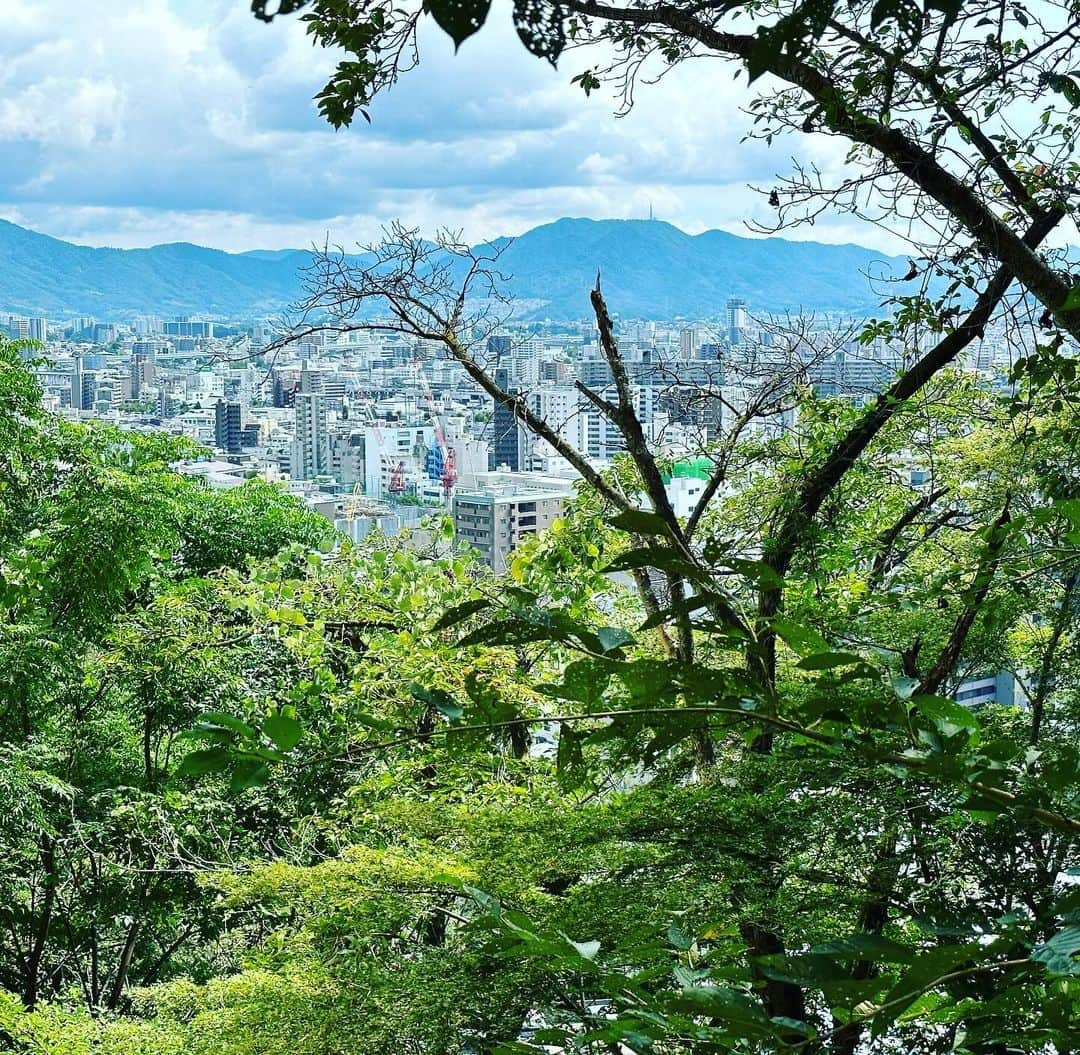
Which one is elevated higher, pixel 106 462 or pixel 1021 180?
pixel 1021 180

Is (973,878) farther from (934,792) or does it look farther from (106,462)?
(106,462)

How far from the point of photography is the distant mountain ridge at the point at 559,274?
3832 mm

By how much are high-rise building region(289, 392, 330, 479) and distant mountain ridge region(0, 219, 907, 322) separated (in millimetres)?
1088

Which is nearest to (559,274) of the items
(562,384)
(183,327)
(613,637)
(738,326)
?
(738,326)

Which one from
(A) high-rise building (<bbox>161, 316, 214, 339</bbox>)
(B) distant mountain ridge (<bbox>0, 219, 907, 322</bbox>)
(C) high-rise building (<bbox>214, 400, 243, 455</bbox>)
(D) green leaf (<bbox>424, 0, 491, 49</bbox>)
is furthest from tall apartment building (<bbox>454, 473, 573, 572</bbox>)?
(A) high-rise building (<bbox>161, 316, 214, 339</bbox>)

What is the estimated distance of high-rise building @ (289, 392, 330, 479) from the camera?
34.5ft

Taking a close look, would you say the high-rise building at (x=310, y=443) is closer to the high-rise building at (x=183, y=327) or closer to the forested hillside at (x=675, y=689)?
the forested hillside at (x=675, y=689)

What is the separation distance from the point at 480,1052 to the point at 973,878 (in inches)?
41.8

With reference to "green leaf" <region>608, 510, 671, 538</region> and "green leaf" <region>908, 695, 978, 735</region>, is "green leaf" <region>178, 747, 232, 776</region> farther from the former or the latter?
"green leaf" <region>908, 695, 978, 735</region>

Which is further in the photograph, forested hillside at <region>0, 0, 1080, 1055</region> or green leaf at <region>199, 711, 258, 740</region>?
forested hillside at <region>0, 0, 1080, 1055</region>

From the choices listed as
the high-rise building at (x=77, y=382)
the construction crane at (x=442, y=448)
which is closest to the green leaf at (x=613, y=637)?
the construction crane at (x=442, y=448)

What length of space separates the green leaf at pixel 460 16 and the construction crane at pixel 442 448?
3220mm

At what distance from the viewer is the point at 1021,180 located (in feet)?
7.41

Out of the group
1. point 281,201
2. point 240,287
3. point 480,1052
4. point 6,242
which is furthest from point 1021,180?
point 6,242
